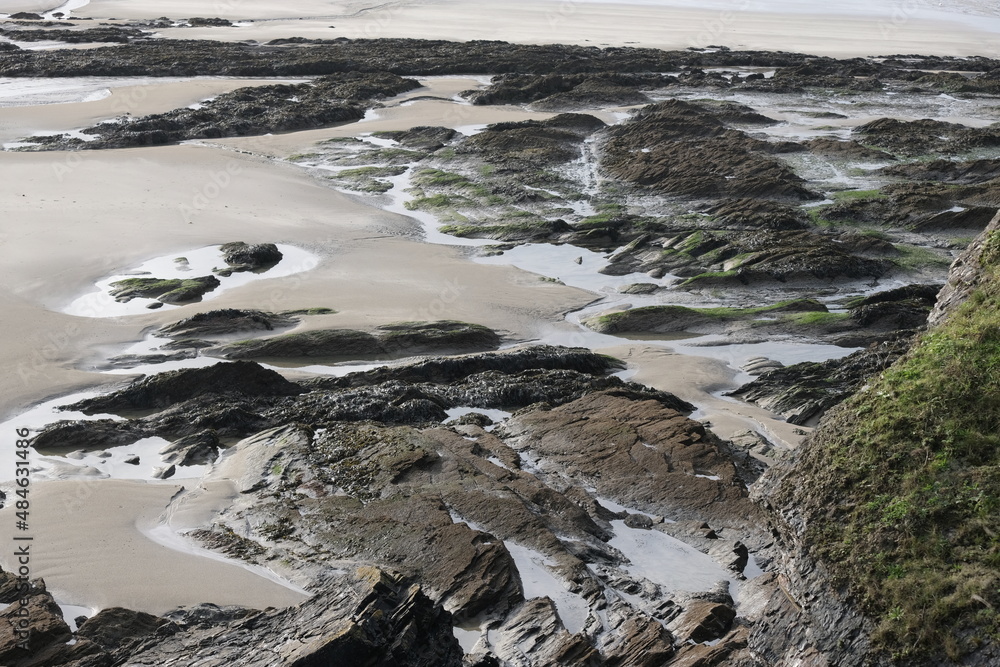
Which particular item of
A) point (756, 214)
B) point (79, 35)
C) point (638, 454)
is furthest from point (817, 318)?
point (79, 35)

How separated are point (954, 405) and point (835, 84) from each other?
37214 millimetres

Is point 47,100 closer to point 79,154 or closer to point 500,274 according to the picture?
point 79,154

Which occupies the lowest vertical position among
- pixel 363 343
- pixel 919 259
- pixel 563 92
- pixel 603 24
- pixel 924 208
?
pixel 363 343

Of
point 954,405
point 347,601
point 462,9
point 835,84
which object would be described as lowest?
point 347,601

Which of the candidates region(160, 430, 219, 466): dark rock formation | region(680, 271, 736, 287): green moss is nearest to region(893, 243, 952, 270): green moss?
region(680, 271, 736, 287): green moss

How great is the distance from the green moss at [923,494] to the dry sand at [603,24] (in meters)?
47.0

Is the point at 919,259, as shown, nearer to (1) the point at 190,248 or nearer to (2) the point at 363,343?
(2) the point at 363,343

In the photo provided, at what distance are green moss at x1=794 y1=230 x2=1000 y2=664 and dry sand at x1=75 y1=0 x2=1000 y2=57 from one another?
154 feet

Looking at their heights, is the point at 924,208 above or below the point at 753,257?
above

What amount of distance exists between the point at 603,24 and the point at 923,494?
5642cm

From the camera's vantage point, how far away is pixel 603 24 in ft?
190

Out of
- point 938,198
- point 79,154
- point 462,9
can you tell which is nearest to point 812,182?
point 938,198

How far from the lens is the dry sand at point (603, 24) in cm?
5200

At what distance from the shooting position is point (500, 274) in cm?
1827
